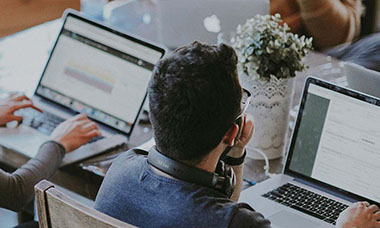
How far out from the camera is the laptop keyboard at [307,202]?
183 centimetres

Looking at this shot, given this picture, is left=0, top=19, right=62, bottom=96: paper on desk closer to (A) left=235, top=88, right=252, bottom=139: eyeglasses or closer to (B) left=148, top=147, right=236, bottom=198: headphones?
(A) left=235, top=88, right=252, bottom=139: eyeglasses

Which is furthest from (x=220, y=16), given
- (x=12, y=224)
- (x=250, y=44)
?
(x=12, y=224)

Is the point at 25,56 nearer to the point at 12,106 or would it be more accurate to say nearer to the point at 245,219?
the point at 12,106

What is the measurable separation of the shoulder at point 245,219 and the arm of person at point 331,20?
1.85m

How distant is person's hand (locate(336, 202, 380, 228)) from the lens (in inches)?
65.8

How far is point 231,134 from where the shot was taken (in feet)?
4.71

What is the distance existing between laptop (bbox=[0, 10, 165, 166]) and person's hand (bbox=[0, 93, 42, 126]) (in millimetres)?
32

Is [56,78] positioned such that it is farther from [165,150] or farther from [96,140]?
[165,150]

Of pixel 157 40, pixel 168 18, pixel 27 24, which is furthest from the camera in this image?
pixel 27 24

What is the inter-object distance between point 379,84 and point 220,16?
32.9 inches

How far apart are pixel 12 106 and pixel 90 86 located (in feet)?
0.85

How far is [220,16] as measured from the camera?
266 centimetres

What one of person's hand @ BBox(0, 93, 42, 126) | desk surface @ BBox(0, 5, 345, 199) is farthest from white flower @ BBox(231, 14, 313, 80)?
person's hand @ BBox(0, 93, 42, 126)

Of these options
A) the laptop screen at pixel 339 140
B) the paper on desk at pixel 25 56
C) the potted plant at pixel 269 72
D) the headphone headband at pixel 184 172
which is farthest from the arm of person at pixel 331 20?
the headphone headband at pixel 184 172
